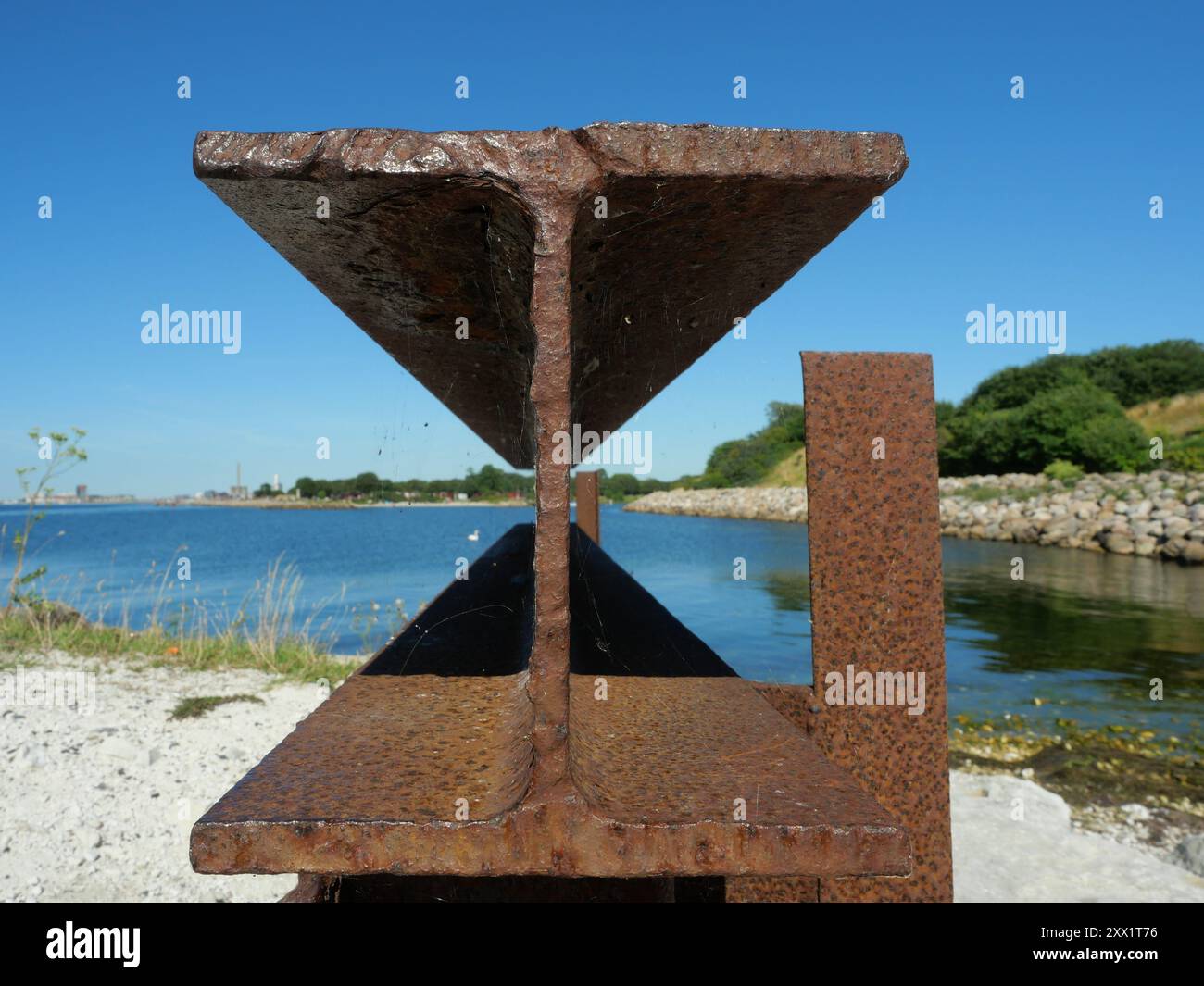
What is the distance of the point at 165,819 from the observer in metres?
4.59

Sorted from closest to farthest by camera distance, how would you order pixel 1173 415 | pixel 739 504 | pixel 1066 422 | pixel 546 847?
pixel 546 847, pixel 1066 422, pixel 1173 415, pixel 739 504

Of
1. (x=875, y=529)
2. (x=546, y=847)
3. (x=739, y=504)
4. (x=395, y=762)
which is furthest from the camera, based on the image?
(x=739, y=504)

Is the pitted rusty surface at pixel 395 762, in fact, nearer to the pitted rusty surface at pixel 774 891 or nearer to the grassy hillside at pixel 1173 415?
the pitted rusty surface at pixel 774 891

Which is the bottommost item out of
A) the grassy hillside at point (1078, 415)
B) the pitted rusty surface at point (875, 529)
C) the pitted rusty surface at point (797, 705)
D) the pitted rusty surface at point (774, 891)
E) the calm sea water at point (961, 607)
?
the calm sea water at point (961, 607)

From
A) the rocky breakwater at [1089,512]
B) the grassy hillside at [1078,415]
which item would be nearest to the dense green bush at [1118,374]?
the grassy hillside at [1078,415]

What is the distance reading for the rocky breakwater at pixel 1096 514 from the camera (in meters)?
20.5

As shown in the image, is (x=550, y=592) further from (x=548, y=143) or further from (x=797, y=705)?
(x=797, y=705)

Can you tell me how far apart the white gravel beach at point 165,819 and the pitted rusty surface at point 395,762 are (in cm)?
323

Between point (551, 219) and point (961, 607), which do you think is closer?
point (551, 219)

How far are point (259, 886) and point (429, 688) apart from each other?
3160 mm

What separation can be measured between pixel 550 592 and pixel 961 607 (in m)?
14.6

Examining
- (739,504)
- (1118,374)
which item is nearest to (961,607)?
(739,504)

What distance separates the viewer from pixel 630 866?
3.43 ft

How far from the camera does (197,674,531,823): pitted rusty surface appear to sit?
107cm
